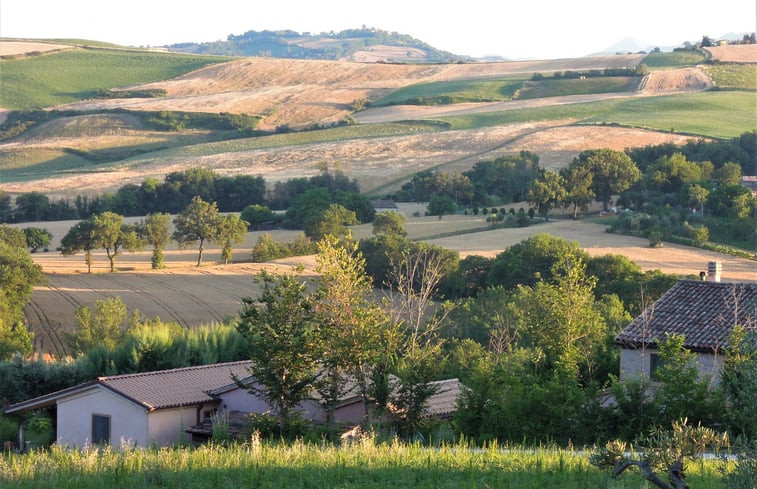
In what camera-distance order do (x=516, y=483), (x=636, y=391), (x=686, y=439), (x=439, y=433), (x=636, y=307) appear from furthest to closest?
(x=636, y=307), (x=439, y=433), (x=636, y=391), (x=516, y=483), (x=686, y=439)

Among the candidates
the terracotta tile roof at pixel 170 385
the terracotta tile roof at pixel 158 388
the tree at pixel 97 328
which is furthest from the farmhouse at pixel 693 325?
the tree at pixel 97 328

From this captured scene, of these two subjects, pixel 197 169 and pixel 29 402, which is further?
pixel 197 169

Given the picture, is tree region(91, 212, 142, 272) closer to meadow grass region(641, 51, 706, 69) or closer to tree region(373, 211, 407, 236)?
tree region(373, 211, 407, 236)

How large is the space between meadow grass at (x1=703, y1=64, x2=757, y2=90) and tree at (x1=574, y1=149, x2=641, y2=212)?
Answer: 174ft

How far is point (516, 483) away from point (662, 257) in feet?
137

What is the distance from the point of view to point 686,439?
8.88 metres

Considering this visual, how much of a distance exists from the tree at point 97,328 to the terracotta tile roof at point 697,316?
18.9m

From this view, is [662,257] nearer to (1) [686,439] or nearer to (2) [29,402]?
(2) [29,402]

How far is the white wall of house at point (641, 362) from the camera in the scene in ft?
69.3

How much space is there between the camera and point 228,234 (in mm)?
58500

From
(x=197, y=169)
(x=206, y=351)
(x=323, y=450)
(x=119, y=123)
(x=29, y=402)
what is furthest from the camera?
(x=119, y=123)

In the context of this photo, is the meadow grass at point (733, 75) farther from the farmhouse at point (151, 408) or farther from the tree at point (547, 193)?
the farmhouse at point (151, 408)

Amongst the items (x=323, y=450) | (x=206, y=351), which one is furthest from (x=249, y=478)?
(x=206, y=351)

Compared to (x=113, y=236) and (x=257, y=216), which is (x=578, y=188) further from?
(x=113, y=236)
